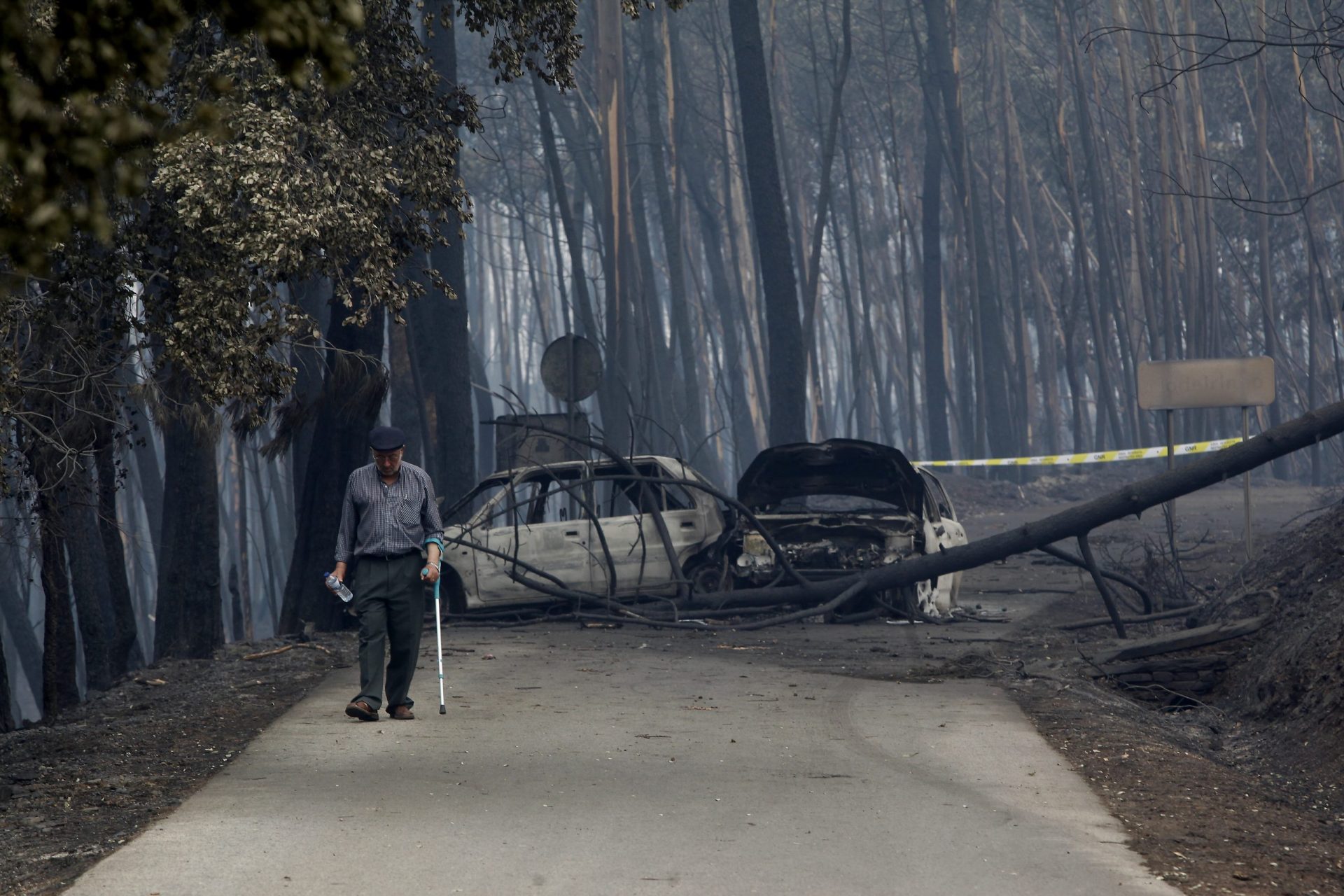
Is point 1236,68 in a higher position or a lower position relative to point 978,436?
higher

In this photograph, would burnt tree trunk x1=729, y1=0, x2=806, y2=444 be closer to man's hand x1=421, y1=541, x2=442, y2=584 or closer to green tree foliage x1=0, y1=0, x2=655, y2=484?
green tree foliage x1=0, y1=0, x2=655, y2=484

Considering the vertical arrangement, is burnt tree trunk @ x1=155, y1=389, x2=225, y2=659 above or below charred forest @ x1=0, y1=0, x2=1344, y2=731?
below

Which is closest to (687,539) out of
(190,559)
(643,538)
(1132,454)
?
(643,538)

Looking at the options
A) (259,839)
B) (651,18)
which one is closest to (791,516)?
(259,839)

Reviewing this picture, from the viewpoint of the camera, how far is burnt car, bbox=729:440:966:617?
15977 mm

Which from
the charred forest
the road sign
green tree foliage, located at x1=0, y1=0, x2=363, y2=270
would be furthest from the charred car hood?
green tree foliage, located at x1=0, y1=0, x2=363, y2=270

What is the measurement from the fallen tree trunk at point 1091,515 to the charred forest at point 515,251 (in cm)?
7

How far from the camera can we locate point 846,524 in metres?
16.2

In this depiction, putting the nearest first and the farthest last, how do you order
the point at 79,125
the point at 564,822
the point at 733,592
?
the point at 79,125 < the point at 564,822 < the point at 733,592

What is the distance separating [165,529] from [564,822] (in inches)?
468

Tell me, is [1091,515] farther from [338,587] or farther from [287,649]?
[338,587]

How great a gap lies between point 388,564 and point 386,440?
2.46ft

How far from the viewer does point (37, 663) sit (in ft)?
78.9

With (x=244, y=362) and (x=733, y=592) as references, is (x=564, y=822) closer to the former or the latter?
(x=244, y=362)
